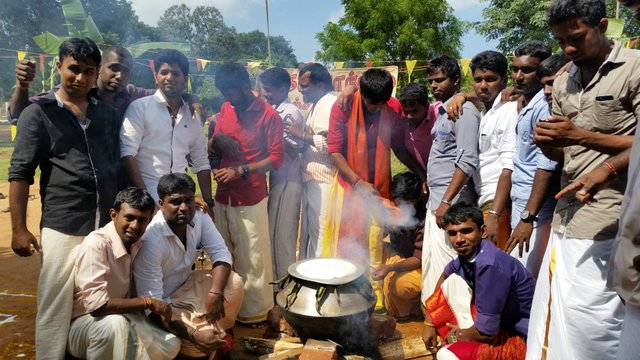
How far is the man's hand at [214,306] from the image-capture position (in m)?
3.55

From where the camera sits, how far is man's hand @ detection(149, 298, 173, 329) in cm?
322

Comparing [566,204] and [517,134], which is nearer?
[566,204]

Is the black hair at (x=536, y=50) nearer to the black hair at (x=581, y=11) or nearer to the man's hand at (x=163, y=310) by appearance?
the black hair at (x=581, y=11)

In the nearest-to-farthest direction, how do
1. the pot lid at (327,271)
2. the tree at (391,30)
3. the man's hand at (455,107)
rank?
the pot lid at (327,271), the man's hand at (455,107), the tree at (391,30)

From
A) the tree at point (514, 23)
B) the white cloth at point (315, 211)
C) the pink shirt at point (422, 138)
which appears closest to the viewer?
the pink shirt at point (422, 138)

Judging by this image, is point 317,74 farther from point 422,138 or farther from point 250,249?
point 250,249

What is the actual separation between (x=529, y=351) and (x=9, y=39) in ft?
18.6

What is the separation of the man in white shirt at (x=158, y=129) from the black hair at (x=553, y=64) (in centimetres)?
277

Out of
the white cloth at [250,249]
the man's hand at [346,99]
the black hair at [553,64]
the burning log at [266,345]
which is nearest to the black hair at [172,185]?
the white cloth at [250,249]

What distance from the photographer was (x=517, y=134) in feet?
11.8

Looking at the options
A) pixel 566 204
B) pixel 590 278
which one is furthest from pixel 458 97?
pixel 590 278

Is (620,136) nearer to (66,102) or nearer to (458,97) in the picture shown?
(458,97)

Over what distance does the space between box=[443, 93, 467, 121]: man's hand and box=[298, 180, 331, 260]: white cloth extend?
4.55 feet

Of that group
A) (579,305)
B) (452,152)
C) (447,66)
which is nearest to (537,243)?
(452,152)
